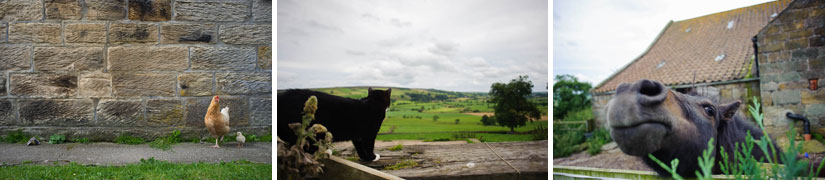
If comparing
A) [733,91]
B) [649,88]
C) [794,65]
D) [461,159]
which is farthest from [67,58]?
[794,65]

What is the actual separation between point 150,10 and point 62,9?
2.53 ft

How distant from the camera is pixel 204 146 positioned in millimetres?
3797

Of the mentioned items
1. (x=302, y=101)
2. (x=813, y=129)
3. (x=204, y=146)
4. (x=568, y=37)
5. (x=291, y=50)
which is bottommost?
(x=204, y=146)

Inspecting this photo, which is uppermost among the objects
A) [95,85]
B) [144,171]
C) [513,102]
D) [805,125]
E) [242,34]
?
[242,34]

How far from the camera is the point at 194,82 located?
4012mm

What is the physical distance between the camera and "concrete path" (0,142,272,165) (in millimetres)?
3287

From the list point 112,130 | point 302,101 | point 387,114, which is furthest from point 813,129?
point 112,130

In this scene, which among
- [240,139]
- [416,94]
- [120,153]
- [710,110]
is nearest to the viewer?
[710,110]

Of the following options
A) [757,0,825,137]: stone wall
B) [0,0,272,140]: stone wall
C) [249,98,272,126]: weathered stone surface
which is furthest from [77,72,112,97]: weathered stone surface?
[757,0,825,137]: stone wall

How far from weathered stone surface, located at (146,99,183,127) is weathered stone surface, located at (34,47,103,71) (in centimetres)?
58

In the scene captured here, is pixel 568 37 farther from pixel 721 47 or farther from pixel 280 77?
pixel 280 77

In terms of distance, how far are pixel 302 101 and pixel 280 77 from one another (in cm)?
17

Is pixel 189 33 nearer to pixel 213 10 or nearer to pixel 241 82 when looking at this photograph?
pixel 213 10

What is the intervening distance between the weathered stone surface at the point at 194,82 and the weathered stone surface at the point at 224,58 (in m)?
0.08
